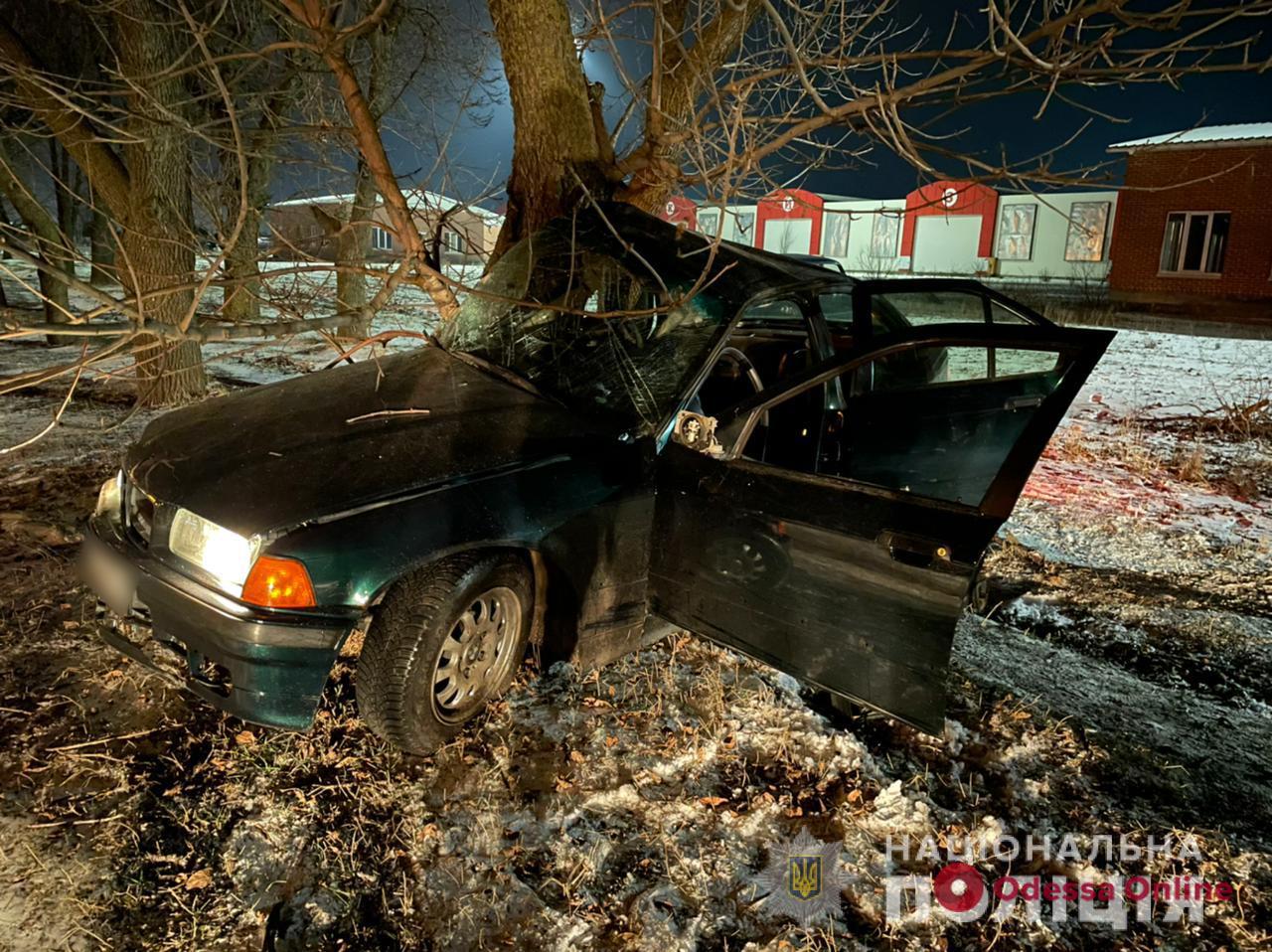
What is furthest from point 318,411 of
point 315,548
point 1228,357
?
point 1228,357

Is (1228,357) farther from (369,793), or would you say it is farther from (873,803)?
(369,793)

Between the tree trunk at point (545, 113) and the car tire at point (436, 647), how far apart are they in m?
2.81

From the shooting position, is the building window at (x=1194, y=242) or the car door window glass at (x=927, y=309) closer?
the car door window glass at (x=927, y=309)

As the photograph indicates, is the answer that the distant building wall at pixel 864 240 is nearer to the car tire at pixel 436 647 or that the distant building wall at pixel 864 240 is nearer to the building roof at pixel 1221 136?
the building roof at pixel 1221 136

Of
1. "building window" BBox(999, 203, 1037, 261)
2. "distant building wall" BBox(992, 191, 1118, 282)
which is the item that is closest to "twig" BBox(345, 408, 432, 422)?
"distant building wall" BBox(992, 191, 1118, 282)

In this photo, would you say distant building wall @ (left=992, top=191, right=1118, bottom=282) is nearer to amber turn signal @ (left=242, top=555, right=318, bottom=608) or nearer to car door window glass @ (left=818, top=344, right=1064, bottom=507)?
car door window glass @ (left=818, top=344, right=1064, bottom=507)

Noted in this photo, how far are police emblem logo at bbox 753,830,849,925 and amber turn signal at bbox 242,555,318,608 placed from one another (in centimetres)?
164

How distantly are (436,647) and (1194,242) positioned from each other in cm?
2582

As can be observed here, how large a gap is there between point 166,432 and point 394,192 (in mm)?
2187

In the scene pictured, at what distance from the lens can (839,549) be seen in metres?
2.88

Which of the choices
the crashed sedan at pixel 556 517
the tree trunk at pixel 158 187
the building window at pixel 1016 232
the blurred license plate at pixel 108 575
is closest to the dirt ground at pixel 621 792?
the crashed sedan at pixel 556 517

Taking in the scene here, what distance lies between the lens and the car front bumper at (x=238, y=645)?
2533mm

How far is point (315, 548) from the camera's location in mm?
2553

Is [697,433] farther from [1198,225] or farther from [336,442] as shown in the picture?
[1198,225]
